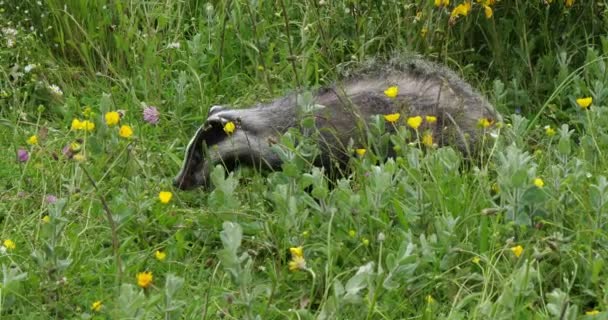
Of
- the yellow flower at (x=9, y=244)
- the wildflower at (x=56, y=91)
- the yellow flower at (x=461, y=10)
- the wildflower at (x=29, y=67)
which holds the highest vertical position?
the yellow flower at (x=461, y=10)

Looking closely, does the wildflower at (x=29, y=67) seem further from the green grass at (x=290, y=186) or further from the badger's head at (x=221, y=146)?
the badger's head at (x=221, y=146)

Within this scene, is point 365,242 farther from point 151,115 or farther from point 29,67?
point 29,67

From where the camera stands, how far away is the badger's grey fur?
15.2 feet

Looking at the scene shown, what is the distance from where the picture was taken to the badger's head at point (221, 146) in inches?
182

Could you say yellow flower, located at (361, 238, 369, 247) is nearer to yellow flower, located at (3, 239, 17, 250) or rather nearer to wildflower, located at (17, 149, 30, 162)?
yellow flower, located at (3, 239, 17, 250)

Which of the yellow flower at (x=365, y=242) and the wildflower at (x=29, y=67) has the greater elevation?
the yellow flower at (x=365, y=242)

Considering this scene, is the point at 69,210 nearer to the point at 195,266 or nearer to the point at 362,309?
the point at 195,266

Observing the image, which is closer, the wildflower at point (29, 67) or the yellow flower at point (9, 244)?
the yellow flower at point (9, 244)

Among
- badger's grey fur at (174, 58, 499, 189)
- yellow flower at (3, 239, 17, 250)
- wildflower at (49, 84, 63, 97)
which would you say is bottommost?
wildflower at (49, 84, 63, 97)

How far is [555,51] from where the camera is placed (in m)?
5.42

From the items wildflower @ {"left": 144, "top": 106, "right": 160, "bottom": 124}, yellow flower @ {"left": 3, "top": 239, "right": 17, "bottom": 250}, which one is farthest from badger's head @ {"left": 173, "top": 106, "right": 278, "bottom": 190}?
yellow flower @ {"left": 3, "top": 239, "right": 17, "bottom": 250}

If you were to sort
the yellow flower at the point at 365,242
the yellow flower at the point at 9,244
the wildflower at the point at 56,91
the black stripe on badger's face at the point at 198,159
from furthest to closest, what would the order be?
the wildflower at the point at 56,91 → the black stripe on badger's face at the point at 198,159 → the yellow flower at the point at 9,244 → the yellow flower at the point at 365,242

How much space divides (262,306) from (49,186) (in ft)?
4.84

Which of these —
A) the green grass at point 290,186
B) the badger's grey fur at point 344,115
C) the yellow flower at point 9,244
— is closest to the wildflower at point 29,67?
the green grass at point 290,186
